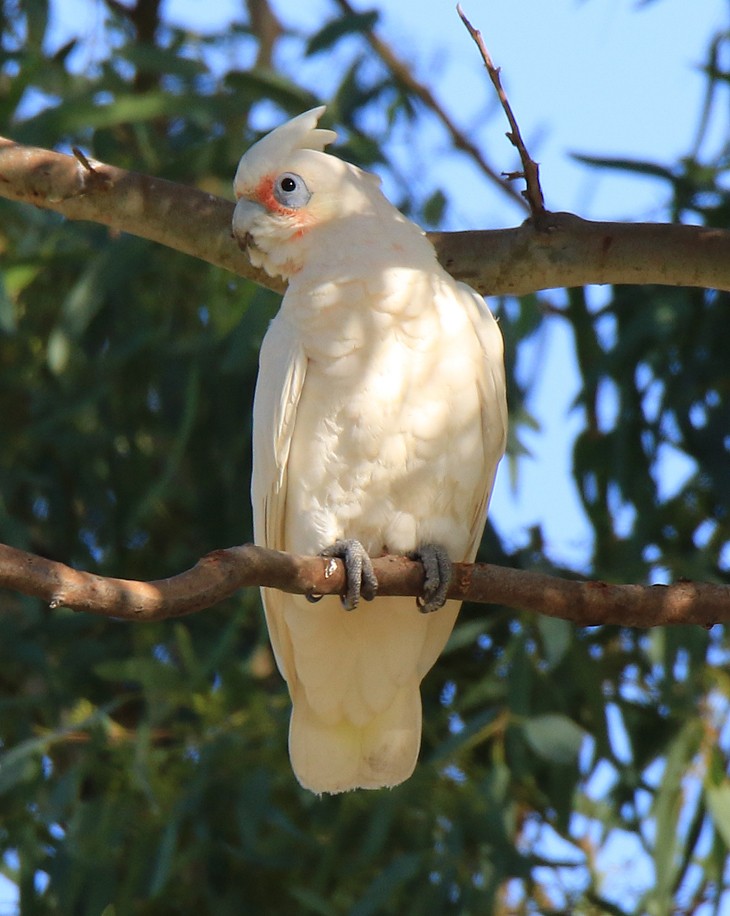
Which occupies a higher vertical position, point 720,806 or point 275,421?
point 275,421

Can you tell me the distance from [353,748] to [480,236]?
2.80ft

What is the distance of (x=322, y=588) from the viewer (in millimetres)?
1856

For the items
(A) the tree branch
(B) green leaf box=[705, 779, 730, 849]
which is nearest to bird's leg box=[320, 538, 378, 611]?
(A) the tree branch

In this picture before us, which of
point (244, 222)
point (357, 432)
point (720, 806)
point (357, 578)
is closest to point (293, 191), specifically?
point (244, 222)

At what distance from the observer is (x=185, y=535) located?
11.5 feet

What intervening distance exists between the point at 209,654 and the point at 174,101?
1194 millimetres

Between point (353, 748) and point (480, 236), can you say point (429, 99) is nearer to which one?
point (480, 236)

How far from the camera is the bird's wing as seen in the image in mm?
2182

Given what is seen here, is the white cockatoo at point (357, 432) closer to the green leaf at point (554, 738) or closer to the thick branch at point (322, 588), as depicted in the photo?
the thick branch at point (322, 588)

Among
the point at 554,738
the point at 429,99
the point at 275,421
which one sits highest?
the point at 429,99

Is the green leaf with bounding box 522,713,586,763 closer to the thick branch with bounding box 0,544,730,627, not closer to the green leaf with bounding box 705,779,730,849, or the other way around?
the green leaf with bounding box 705,779,730,849

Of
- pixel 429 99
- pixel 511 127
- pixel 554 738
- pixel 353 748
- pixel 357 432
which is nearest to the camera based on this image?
pixel 511 127

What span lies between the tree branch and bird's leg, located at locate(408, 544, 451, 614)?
42cm

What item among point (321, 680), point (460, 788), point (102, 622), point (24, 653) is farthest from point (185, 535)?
point (321, 680)
